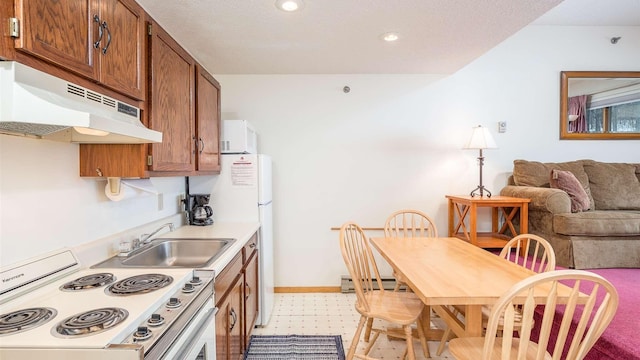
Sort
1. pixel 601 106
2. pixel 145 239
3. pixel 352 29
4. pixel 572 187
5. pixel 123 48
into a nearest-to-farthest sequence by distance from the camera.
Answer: pixel 123 48, pixel 145 239, pixel 352 29, pixel 572 187, pixel 601 106

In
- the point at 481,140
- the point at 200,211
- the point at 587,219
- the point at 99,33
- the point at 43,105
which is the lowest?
the point at 587,219

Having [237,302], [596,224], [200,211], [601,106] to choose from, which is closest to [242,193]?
[200,211]

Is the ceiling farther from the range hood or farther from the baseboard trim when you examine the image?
the baseboard trim

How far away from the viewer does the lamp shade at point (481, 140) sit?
3108 millimetres

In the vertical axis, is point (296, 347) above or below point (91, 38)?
below

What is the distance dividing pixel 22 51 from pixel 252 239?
1795 mm

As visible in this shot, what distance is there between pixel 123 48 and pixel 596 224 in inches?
145

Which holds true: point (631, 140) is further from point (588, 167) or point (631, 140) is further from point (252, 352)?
point (252, 352)

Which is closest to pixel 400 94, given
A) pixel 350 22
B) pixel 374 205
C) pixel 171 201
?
pixel 374 205

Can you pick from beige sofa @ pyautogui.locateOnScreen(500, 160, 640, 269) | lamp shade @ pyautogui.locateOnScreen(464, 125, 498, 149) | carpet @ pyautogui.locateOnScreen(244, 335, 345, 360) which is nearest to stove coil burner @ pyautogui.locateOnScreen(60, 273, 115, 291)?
carpet @ pyautogui.locateOnScreen(244, 335, 345, 360)

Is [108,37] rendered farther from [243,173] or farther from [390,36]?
[390,36]

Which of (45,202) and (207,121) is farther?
(207,121)

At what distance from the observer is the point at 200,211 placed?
2.63 m

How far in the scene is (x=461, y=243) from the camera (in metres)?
2.36
